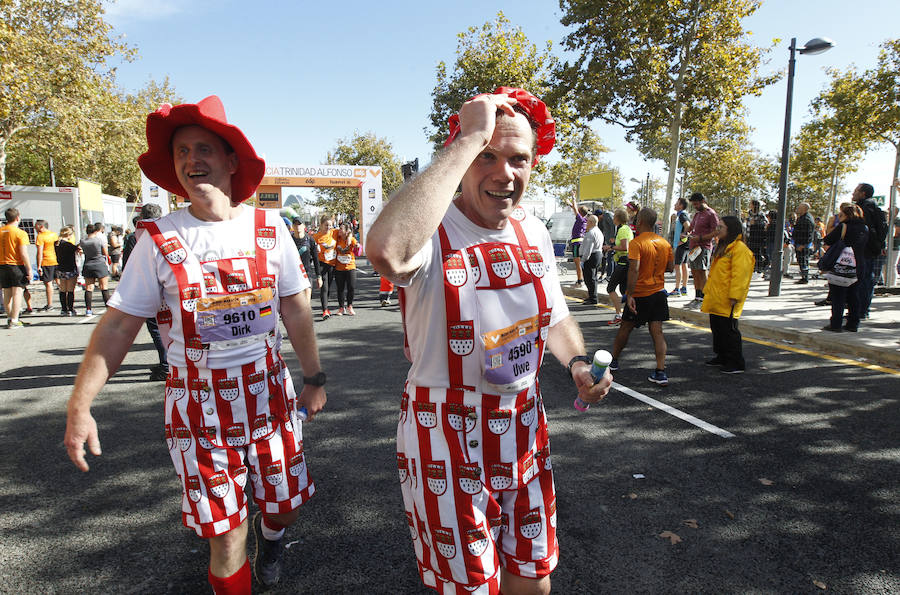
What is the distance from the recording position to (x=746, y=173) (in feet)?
129

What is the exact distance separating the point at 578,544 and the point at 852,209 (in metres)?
7.24

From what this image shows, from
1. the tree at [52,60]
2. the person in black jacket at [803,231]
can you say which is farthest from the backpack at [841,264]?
the tree at [52,60]

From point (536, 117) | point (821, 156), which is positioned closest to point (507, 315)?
point (536, 117)

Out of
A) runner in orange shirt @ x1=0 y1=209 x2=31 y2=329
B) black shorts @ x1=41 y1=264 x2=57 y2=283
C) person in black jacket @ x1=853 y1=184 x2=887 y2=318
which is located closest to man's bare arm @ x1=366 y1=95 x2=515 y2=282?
person in black jacket @ x1=853 y1=184 x2=887 y2=318

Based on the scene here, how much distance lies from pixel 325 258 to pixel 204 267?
8.68 meters

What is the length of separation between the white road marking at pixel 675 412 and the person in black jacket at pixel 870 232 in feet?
15.9

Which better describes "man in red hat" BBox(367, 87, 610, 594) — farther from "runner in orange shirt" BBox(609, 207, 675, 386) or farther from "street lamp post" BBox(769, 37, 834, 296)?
"street lamp post" BBox(769, 37, 834, 296)

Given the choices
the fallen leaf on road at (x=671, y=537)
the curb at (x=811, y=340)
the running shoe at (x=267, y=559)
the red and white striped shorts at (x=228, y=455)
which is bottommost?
the fallen leaf on road at (x=671, y=537)

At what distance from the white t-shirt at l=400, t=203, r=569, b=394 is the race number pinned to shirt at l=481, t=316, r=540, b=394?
18mm

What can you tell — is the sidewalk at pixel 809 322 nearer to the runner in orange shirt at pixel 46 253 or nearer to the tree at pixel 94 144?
the runner in orange shirt at pixel 46 253

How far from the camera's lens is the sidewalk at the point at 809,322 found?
6629 millimetres

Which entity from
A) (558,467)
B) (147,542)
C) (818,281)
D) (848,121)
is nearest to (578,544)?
(558,467)

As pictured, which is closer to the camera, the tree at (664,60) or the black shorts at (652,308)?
the black shorts at (652,308)

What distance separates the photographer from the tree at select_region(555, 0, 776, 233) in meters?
16.5
